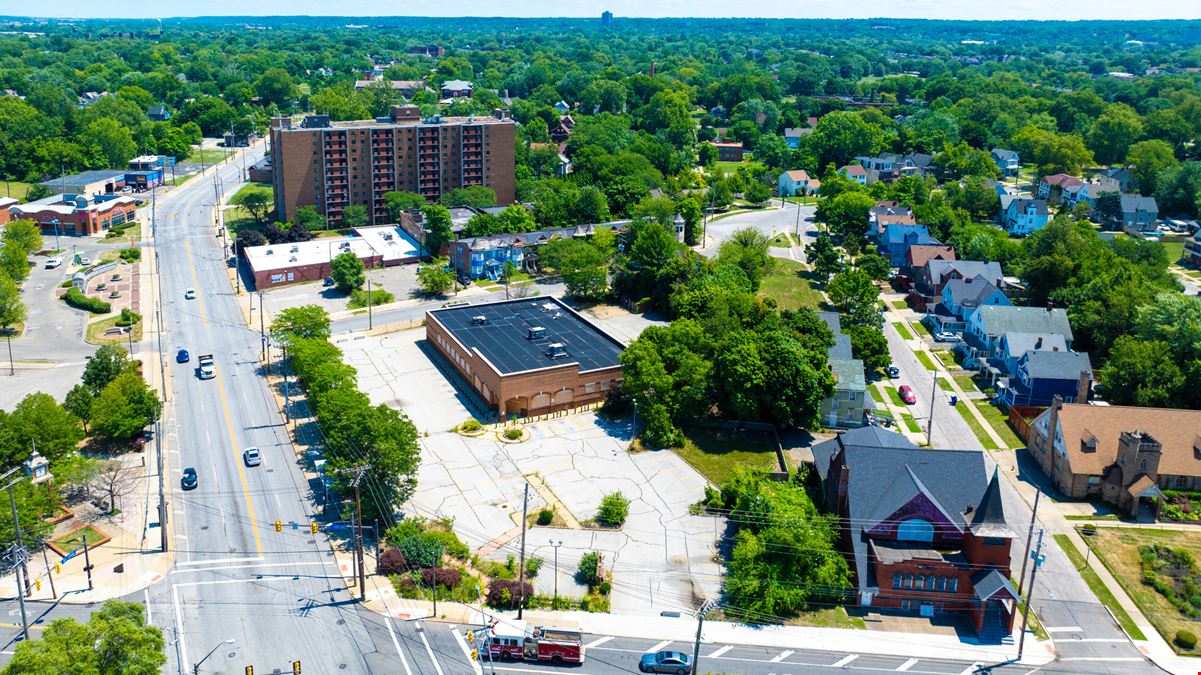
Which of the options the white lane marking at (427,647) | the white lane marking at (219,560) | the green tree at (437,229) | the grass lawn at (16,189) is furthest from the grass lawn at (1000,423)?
the grass lawn at (16,189)

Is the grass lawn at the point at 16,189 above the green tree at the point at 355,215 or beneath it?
beneath

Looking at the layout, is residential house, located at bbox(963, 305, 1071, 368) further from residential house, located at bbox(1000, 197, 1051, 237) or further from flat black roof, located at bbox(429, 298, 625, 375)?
residential house, located at bbox(1000, 197, 1051, 237)

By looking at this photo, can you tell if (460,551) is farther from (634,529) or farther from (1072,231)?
(1072,231)

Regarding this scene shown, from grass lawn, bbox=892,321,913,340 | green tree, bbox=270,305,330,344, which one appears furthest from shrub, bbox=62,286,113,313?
grass lawn, bbox=892,321,913,340

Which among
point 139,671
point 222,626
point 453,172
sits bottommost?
point 222,626

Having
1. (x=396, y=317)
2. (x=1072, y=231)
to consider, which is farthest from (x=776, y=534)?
(x=1072, y=231)

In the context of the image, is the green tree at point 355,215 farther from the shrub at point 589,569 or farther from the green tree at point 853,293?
the shrub at point 589,569
